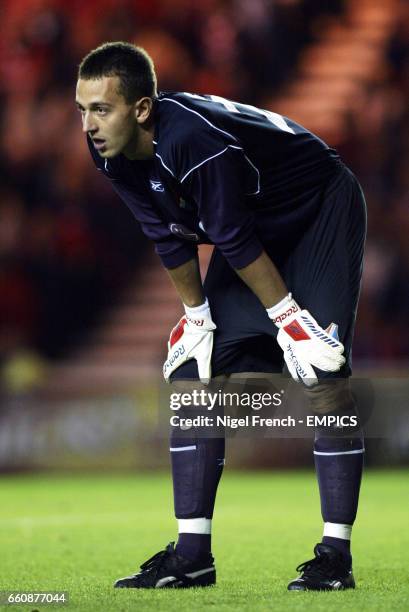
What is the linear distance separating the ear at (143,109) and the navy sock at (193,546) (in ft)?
3.72

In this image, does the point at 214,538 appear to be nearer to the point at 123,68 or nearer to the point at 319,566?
the point at 319,566

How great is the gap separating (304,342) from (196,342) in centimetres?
35

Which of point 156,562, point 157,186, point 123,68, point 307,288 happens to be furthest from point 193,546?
point 123,68

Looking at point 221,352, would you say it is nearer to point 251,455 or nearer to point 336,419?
point 336,419

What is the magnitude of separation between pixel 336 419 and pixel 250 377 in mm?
395

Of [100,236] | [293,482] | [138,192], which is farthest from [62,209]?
[138,192]

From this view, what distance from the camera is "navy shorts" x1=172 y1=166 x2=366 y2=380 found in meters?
3.24

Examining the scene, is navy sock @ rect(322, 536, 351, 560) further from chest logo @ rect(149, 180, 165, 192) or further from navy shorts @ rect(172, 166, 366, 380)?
chest logo @ rect(149, 180, 165, 192)

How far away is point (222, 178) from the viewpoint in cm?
303

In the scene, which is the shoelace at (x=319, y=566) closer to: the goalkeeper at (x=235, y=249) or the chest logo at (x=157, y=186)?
the goalkeeper at (x=235, y=249)

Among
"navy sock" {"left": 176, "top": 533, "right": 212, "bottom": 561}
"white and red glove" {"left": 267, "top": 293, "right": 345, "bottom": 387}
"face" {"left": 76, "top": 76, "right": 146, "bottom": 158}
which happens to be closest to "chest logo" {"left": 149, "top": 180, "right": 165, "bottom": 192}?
"face" {"left": 76, "top": 76, "right": 146, "bottom": 158}

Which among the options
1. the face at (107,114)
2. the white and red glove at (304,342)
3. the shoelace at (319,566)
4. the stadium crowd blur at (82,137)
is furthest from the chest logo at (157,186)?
the stadium crowd blur at (82,137)

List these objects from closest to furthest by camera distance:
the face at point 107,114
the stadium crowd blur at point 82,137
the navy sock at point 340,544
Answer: the face at point 107,114
the navy sock at point 340,544
the stadium crowd blur at point 82,137

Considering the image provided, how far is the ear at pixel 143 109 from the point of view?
3131mm
